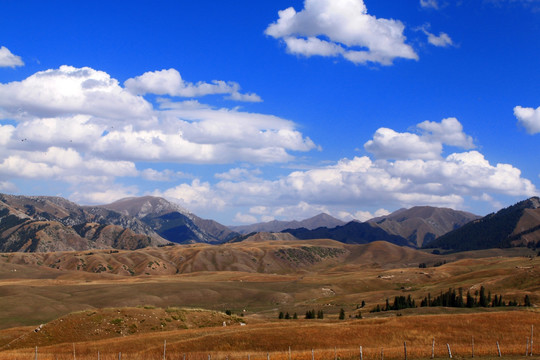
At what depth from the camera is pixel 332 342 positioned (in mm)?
54000

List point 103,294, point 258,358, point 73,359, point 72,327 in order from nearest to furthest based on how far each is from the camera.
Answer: point 258,358 < point 73,359 < point 72,327 < point 103,294

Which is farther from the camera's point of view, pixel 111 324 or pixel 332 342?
pixel 111 324

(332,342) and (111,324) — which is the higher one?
(332,342)

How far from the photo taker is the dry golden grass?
145ft

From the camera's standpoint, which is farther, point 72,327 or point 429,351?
point 72,327

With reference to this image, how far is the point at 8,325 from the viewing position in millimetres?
125812

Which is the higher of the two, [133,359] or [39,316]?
[133,359]

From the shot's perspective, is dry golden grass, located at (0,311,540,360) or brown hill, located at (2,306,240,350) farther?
brown hill, located at (2,306,240,350)

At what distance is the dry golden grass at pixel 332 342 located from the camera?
44188 millimetres

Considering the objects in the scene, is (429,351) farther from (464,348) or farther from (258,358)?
(258,358)

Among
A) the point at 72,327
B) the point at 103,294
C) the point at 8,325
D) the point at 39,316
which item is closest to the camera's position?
the point at 72,327

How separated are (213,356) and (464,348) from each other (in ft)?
77.2

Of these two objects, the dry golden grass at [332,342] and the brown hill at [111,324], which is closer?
the dry golden grass at [332,342]

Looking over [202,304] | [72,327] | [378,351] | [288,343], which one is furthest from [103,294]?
[378,351]
